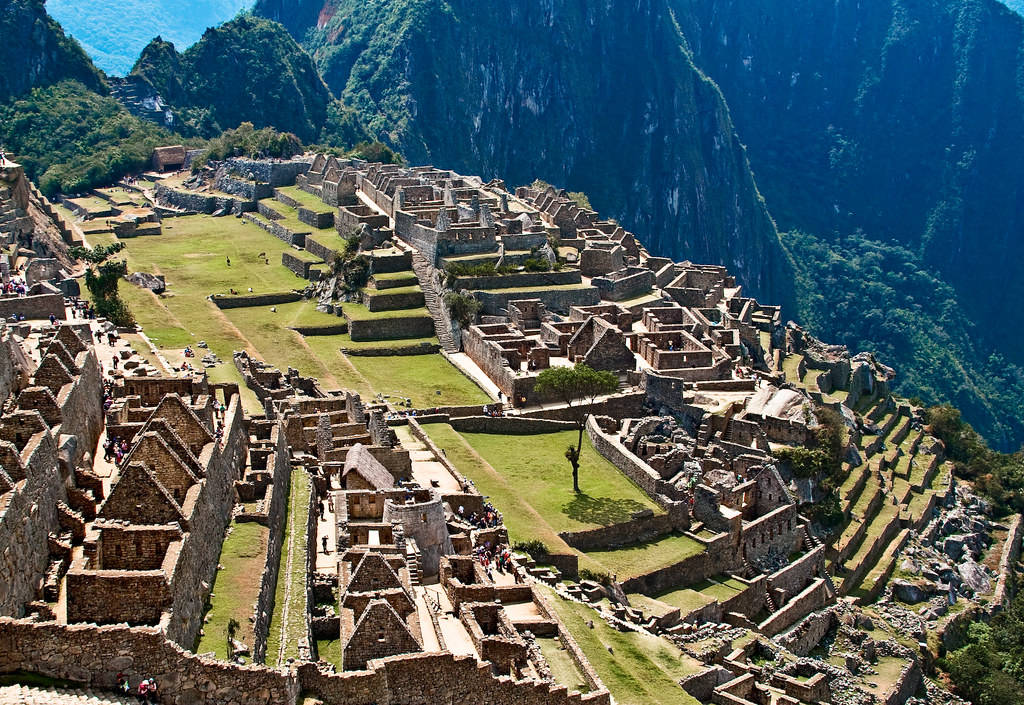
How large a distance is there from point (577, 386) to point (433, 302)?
1245 cm

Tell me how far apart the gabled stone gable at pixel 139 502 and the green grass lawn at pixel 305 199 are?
52330mm

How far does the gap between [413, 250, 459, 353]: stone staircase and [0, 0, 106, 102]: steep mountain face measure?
65508 millimetres

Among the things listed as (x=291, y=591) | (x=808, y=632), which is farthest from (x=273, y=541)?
(x=808, y=632)

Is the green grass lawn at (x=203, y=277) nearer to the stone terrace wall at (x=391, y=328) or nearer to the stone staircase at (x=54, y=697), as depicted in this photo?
the stone terrace wall at (x=391, y=328)

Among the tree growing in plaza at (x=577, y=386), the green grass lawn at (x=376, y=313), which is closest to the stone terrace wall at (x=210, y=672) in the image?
the tree growing in plaza at (x=577, y=386)

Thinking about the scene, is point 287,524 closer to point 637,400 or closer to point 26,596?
point 26,596

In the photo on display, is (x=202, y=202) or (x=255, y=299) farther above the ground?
(x=202, y=202)

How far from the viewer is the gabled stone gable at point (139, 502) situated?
20328mm

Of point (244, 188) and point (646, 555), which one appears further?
point (244, 188)

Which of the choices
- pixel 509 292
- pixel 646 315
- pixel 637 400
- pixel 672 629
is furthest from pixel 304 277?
pixel 672 629

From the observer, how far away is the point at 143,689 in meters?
17.2

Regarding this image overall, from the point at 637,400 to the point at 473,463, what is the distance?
993cm

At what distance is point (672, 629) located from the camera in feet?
109

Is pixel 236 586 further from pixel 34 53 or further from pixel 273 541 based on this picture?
pixel 34 53
